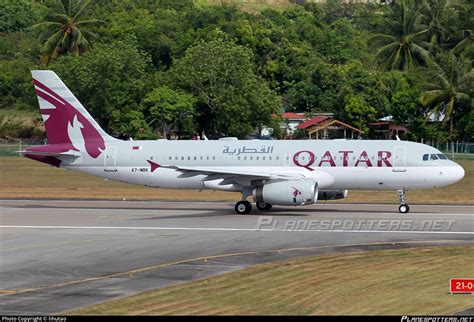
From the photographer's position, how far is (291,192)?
43.7 metres

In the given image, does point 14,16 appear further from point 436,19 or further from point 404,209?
point 404,209

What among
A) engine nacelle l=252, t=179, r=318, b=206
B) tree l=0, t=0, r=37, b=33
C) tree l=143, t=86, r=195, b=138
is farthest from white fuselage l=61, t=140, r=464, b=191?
tree l=0, t=0, r=37, b=33

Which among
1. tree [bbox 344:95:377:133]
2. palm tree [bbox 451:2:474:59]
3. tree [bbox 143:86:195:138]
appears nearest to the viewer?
tree [bbox 143:86:195:138]

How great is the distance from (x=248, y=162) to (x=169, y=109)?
48673mm

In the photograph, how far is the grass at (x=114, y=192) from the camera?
2215 inches

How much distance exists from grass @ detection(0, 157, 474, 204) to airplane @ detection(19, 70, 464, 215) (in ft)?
25.7

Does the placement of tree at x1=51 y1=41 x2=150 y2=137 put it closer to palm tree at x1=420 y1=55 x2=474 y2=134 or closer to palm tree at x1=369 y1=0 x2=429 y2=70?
palm tree at x1=420 y1=55 x2=474 y2=134

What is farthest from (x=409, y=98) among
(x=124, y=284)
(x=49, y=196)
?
(x=124, y=284)

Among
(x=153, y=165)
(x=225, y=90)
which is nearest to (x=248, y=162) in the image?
(x=153, y=165)

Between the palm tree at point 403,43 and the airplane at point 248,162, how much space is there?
80384 mm

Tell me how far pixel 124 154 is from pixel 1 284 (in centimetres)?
2337

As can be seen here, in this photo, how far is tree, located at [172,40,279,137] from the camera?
9619 centimetres

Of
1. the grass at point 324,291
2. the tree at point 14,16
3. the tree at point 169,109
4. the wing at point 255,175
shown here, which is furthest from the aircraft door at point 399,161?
the tree at point 14,16

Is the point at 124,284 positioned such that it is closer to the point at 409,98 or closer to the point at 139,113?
the point at 139,113
